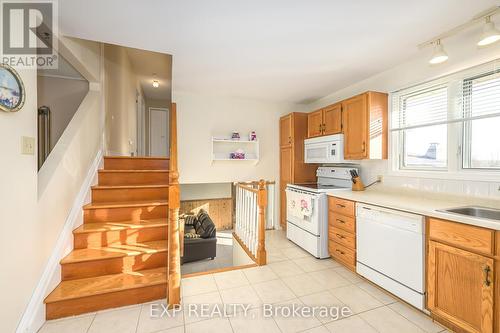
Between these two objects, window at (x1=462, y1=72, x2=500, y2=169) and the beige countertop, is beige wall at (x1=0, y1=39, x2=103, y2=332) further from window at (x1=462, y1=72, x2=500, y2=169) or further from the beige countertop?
window at (x1=462, y1=72, x2=500, y2=169)

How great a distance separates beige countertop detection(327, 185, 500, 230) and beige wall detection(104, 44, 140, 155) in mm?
3500

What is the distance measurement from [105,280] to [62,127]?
9.27 feet

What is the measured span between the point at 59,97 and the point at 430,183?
5178 mm

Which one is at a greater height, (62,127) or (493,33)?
(493,33)

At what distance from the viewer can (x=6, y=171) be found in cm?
137

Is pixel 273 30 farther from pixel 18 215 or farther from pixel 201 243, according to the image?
pixel 201 243

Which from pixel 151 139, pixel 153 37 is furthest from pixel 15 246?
pixel 151 139

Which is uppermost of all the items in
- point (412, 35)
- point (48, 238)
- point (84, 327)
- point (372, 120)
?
point (412, 35)

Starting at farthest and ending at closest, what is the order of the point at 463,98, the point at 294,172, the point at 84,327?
the point at 294,172 < the point at 463,98 < the point at 84,327

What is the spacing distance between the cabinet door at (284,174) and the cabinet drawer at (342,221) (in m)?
1.22

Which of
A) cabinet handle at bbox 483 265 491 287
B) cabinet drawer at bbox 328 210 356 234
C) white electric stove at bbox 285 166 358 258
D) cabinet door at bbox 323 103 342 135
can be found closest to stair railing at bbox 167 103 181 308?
white electric stove at bbox 285 166 358 258

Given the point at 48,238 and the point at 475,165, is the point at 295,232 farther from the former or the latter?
the point at 48,238

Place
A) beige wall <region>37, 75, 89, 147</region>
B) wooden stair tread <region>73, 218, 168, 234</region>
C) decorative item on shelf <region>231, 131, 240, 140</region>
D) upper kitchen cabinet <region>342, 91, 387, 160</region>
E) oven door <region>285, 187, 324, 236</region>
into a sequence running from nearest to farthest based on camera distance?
1. wooden stair tread <region>73, 218, 168, 234</region>
2. upper kitchen cabinet <region>342, 91, 387, 160</region>
3. oven door <region>285, 187, 324, 236</region>
4. beige wall <region>37, 75, 89, 147</region>
5. decorative item on shelf <region>231, 131, 240, 140</region>

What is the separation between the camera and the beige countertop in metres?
1.55
